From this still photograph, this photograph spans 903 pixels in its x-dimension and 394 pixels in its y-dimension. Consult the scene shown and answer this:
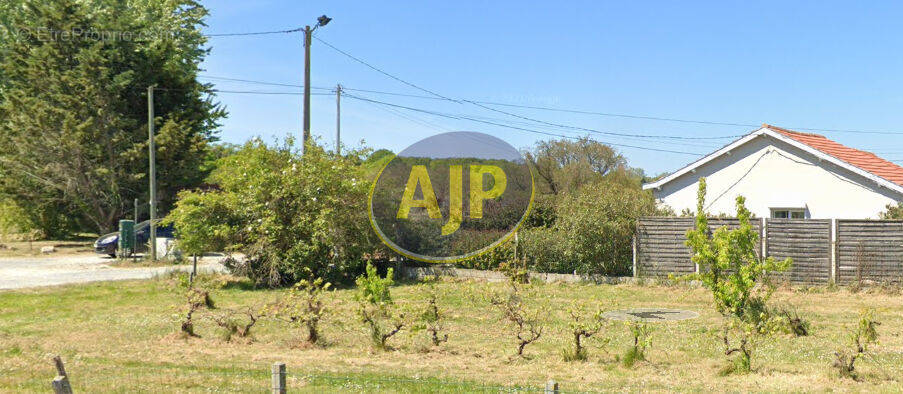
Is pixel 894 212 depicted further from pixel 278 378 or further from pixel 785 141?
pixel 278 378

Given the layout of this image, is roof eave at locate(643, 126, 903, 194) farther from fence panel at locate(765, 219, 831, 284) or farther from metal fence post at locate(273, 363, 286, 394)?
metal fence post at locate(273, 363, 286, 394)

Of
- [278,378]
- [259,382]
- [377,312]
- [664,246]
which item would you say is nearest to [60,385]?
[278,378]

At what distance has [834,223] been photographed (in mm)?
17344

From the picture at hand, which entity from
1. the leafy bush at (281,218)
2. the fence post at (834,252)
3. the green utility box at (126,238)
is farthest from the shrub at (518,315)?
the green utility box at (126,238)

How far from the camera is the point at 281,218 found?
63.4 ft

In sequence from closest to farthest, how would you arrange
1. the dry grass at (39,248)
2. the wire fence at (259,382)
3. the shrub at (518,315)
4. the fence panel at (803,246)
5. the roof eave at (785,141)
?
the wire fence at (259,382), the shrub at (518,315), the fence panel at (803,246), the roof eave at (785,141), the dry grass at (39,248)

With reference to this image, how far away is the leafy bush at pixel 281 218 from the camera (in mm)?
18859

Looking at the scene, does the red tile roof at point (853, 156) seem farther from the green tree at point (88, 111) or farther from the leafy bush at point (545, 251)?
the green tree at point (88, 111)

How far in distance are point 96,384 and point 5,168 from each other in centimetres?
3221

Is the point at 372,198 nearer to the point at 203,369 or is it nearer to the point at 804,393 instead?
the point at 203,369

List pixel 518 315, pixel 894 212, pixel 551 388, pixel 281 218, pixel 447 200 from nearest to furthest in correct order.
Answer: pixel 551 388
pixel 518 315
pixel 894 212
pixel 281 218
pixel 447 200

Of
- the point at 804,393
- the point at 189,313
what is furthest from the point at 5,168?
the point at 804,393

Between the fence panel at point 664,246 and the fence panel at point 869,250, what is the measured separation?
2.81m

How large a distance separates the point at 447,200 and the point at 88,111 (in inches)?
819
